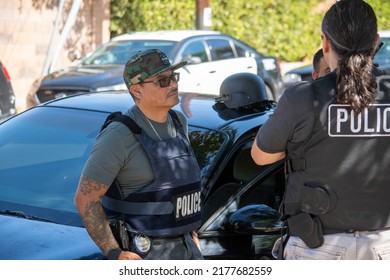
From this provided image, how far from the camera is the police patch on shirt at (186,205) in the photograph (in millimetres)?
3386

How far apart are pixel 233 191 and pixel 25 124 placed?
137 cm

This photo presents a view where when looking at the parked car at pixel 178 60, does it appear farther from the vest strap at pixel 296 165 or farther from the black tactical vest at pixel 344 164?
the black tactical vest at pixel 344 164

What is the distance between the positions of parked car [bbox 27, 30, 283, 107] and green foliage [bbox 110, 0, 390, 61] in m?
4.67

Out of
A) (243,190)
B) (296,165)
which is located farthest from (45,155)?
(296,165)

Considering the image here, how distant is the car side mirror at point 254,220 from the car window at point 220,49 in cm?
1011

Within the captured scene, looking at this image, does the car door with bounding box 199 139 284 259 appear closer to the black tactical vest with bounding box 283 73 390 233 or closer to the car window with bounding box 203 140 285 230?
the car window with bounding box 203 140 285 230

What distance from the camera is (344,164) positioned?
3.11 metres

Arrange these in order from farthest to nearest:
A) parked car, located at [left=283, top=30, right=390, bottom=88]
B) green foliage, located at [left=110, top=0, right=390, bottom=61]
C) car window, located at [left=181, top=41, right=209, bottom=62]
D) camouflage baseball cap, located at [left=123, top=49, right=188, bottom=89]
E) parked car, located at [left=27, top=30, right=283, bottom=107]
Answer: green foliage, located at [left=110, top=0, right=390, bottom=61] → parked car, located at [left=283, top=30, right=390, bottom=88] → car window, located at [left=181, top=41, right=209, bottom=62] → parked car, located at [left=27, top=30, right=283, bottom=107] → camouflage baseball cap, located at [left=123, top=49, right=188, bottom=89]

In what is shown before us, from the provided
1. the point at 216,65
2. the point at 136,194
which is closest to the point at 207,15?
the point at 216,65

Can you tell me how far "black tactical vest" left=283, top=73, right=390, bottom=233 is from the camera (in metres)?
3.10

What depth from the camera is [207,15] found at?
1738 cm

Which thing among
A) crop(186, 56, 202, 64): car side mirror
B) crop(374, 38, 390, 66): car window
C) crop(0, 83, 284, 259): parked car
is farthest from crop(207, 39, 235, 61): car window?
crop(0, 83, 284, 259): parked car

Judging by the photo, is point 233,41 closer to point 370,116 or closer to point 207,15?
point 207,15

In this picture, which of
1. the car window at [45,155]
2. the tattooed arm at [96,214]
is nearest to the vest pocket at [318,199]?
the tattooed arm at [96,214]
